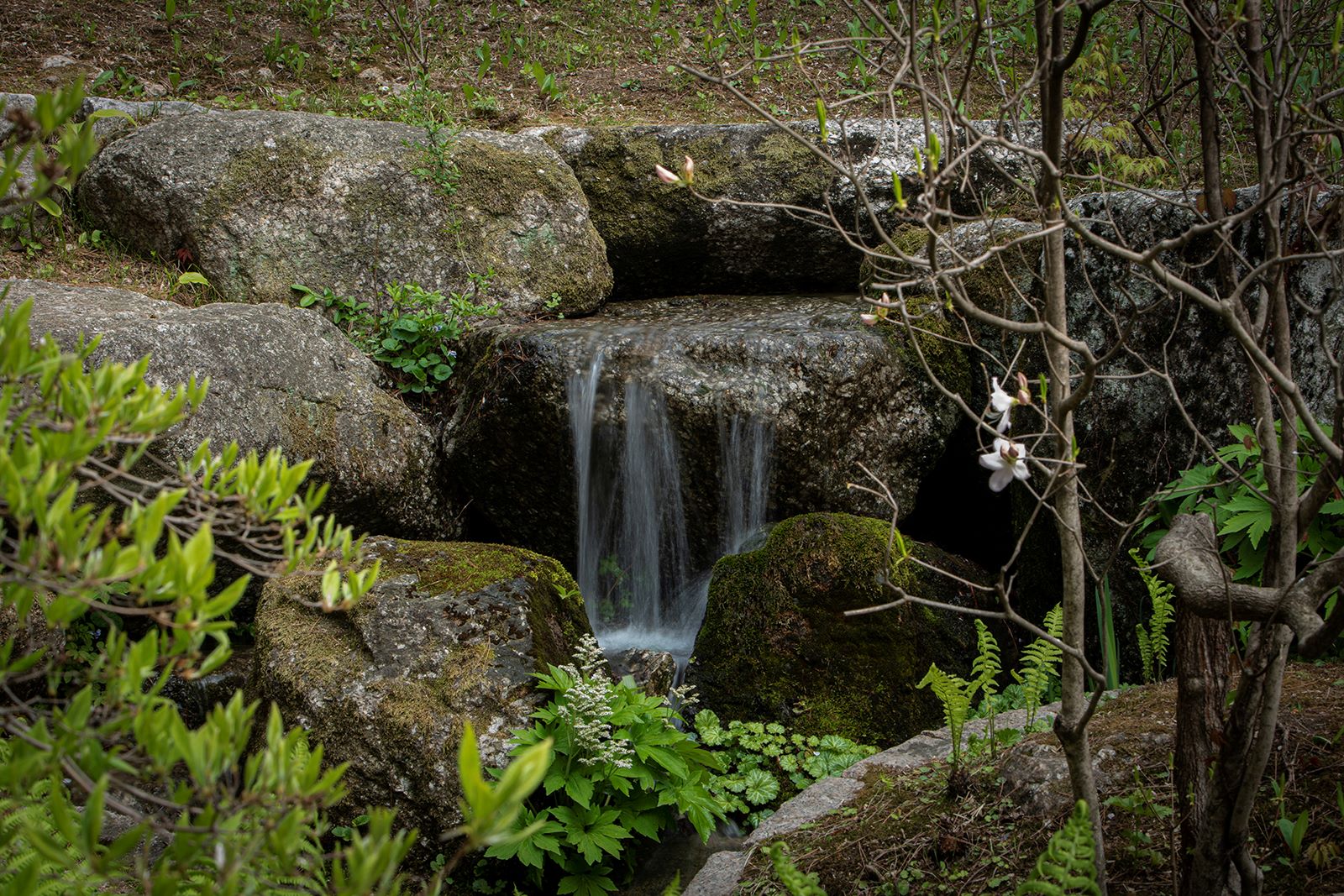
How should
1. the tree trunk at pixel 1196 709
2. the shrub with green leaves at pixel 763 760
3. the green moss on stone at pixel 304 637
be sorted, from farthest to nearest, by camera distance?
the shrub with green leaves at pixel 763 760 < the green moss on stone at pixel 304 637 < the tree trunk at pixel 1196 709

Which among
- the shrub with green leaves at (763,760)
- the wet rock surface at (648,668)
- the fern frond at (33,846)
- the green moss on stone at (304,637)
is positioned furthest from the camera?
the wet rock surface at (648,668)

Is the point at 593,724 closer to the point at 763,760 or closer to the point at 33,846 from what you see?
the point at 763,760

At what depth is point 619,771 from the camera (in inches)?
142

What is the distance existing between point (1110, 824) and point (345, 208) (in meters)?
6.13

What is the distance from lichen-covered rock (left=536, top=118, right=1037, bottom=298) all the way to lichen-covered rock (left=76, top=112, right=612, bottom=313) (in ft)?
1.46

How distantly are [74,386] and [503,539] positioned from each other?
5.11m

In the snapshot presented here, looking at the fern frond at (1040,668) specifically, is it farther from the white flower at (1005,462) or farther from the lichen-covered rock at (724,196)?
the lichen-covered rock at (724,196)

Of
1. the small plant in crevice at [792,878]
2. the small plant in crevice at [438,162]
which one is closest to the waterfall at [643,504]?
the small plant in crevice at [438,162]

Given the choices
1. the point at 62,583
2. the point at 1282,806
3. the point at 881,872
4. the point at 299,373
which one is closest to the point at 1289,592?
the point at 1282,806

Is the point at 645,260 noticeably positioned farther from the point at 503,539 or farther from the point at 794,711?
the point at 794,711

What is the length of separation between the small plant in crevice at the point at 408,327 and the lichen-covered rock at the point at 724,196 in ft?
5.37

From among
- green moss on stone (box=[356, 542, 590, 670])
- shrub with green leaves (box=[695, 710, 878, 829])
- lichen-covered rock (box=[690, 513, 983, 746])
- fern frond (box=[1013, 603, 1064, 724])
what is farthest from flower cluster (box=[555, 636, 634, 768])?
fern frond (box=[1013, 603, 1064, 724])

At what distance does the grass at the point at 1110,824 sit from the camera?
2.41 metres

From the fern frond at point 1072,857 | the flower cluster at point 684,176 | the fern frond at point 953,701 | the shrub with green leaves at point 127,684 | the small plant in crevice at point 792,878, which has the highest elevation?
the flower cluster at point 684,176
